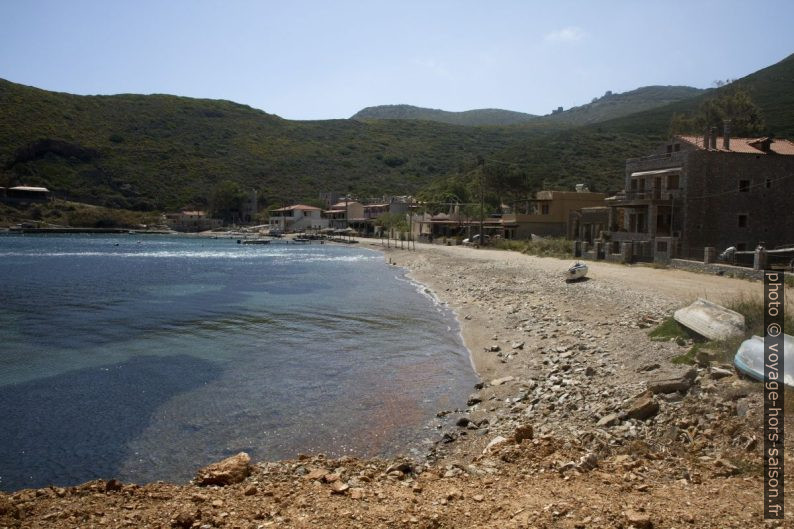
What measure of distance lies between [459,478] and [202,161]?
486 ft

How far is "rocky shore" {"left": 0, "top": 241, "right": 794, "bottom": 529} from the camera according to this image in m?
6.34

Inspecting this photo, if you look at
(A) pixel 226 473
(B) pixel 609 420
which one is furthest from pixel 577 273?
(A) pixel 226 473

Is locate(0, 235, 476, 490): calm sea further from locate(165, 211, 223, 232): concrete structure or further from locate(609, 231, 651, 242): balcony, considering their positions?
locate(165, 211, 223, 232): concrete structure

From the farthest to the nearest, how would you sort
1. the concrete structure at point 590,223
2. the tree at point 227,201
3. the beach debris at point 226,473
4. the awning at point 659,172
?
the tree at point 227,201, the concrete structure at point 590,223, the awning at point 659,172, the beach debris at point 226,473

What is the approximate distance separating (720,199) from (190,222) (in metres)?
112

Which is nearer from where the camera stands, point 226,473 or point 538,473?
point 538,473

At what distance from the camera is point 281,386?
14883 millimetres

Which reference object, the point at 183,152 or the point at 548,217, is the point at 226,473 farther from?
the point at 183,152

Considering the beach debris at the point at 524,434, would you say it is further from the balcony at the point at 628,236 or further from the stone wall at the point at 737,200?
the balcony at the point at 628,236

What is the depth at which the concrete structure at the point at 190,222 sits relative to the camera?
125438 mm

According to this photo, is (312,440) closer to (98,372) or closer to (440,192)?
(98,372)

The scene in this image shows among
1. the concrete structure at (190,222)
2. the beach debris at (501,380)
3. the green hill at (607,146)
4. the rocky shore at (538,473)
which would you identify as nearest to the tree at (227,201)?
the concrete structure at (190,222)

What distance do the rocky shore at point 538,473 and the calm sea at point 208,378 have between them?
1.53 metres

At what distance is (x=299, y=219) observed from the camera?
405 ft
